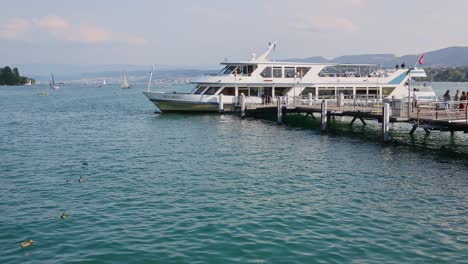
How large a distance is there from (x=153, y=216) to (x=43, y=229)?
346 cm

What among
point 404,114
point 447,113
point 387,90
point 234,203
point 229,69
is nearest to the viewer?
point 234,203

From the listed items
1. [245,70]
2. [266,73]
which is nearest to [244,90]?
[245,70]

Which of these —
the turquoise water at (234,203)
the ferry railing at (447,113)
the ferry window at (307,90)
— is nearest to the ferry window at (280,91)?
the ferry window at (307,90)

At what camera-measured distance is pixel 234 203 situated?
17.3m

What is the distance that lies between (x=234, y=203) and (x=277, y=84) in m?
34.7

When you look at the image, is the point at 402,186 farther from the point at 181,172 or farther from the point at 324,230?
the point at 181,172

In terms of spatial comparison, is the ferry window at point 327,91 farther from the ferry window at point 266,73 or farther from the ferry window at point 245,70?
the ferry window at point 245,70

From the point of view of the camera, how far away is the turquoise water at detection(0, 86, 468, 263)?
42.1 ft

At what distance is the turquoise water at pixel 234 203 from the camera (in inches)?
505

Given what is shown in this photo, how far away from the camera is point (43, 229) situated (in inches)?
576

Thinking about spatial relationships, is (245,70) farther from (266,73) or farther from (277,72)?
(277,72)

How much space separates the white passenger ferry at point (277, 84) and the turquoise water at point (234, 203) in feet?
60.6

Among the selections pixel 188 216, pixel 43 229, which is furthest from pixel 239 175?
pixel 43 229

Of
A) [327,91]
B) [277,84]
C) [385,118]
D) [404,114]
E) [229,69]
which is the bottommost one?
[385,118]
